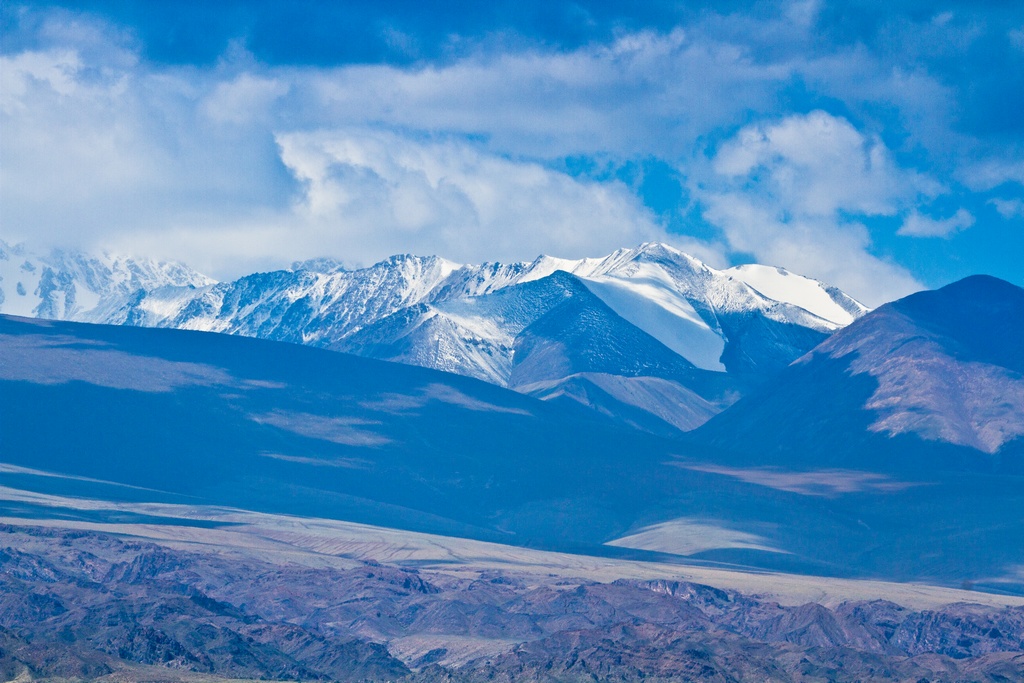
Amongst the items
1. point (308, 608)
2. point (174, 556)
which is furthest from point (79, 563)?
point (308, 608)

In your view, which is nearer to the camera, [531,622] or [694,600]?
[531,622]

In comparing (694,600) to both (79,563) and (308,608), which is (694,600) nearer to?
(308,608)

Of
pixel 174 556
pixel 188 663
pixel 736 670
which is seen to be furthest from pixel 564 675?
pixel 174 556

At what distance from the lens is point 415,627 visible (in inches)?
6909

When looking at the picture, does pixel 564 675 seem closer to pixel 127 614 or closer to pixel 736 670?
pixel 736 670

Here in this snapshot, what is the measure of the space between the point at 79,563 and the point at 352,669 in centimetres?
5573

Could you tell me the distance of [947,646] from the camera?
6772 inches

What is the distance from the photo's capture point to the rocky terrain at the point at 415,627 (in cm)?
13412

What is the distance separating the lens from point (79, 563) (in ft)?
619

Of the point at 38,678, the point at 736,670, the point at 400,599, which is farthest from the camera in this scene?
the point at 400,599

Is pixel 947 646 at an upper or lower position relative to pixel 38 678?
upper

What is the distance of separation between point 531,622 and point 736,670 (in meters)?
39.1

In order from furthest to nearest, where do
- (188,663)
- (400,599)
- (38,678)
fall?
(400,599), (188,663), (38,678)

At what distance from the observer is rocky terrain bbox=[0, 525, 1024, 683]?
134 metres
